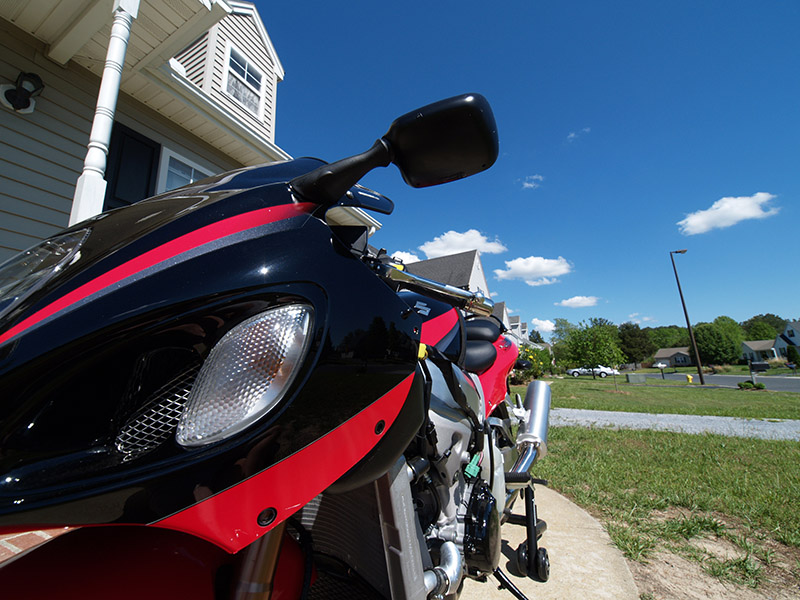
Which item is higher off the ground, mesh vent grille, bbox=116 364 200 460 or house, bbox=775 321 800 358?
house, bbox=775 321 800 358

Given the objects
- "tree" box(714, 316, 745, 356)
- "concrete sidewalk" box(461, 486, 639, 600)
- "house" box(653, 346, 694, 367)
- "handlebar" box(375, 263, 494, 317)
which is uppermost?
"tree" box(714, 316, 745, 356)

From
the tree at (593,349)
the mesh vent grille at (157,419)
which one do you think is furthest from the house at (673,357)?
the mesh vent grille at (157,419)

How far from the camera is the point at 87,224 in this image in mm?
801

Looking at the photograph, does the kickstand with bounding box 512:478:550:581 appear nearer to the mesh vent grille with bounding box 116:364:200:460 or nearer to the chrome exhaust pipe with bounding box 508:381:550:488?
the chrome exhaust pipe with bounding box 508:381:550:488

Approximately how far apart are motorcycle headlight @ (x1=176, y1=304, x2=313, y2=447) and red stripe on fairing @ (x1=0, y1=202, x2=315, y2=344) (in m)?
0.15

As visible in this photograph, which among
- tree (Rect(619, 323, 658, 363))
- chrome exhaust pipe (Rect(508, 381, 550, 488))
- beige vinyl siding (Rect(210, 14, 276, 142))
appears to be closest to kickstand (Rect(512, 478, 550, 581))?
chrome exhaust pipe (Rect(508, 381, 550, 488))

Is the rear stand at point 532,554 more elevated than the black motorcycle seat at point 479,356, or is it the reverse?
the black motorcycle seat at point 479,356

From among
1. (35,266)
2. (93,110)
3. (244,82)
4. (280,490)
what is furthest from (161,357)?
(244,82)

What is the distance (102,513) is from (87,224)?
0.60 meters

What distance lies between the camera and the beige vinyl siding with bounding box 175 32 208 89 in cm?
715

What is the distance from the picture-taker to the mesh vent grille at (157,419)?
507 mm

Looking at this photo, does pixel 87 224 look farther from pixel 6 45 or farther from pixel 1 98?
pixel 6 45

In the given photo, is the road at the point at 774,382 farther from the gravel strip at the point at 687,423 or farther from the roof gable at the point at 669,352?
the roof gable at the point at 669,352

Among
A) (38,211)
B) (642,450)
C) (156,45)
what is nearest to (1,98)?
(38,211)
